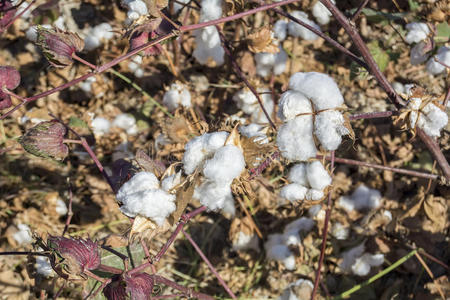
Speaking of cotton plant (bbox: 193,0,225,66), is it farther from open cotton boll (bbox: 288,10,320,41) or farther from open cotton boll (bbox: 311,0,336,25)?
open cotton boll (bbox: 311,0,336,25)

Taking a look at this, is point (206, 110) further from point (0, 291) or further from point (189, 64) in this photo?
point (0, 291)

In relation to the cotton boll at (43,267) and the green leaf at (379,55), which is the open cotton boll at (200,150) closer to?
the cotton boll at (43,267)

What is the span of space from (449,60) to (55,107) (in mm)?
1628

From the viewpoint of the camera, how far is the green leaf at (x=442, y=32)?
1720 mm

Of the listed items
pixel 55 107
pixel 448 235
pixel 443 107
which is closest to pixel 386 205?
pixel 448 235

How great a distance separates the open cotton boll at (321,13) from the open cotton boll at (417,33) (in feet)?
1.23

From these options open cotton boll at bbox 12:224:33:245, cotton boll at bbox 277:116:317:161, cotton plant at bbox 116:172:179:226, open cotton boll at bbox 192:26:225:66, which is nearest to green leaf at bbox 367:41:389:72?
open cotton boll at bbox 192:26:225:66

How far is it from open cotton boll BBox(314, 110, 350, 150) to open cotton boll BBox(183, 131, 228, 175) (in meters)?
0.22

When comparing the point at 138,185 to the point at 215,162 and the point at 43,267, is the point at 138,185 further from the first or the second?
the point at 43,267

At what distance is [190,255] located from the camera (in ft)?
5.83

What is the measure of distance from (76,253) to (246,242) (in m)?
0.90

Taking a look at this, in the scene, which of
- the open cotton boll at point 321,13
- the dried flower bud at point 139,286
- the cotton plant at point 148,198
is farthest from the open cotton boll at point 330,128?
the open cotton boll at point 321,13

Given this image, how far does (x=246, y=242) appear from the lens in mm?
1741

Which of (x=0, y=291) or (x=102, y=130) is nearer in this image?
(x=0, y=291)
